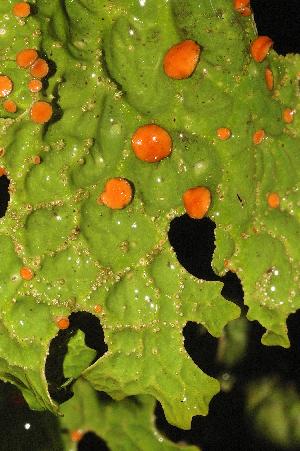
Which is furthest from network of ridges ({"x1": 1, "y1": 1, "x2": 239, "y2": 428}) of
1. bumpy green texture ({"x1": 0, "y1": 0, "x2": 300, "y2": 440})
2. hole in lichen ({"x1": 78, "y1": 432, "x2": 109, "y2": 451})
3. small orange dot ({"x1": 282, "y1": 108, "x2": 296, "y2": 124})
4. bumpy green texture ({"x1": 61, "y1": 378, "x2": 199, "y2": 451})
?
hole in lichen ({"x1": 78, "y1": 432, "x2": 109, "y2": 451})

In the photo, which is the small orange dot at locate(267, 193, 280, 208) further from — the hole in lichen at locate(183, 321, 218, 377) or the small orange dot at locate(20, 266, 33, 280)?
the hole in lichen at locate(183, 321, 218, 377)

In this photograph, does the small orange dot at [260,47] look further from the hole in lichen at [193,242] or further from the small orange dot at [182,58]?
the hole in lichen at [193,242]

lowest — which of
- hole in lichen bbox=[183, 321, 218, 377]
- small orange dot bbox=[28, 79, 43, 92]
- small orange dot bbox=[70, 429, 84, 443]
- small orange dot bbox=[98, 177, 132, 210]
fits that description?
small orange dot bbox=[70, 429, 84, 443]

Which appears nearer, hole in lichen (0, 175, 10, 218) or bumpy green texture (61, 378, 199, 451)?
hole in lichen (0, 175, 10, 218)

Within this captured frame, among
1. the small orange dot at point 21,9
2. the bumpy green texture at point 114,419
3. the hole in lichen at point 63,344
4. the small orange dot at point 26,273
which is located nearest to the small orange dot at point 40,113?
the small orange dot at point 21,9

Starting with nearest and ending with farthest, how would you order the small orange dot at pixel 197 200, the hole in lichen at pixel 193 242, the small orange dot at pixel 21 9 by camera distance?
the small orange dot at pixel 21 9, the small orange dot at pixel 197 200, the hole in lichen at pixel 193 242

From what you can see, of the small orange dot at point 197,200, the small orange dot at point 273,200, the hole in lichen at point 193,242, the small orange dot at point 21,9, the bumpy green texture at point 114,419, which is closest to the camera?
the small orange dot at point 21,9
